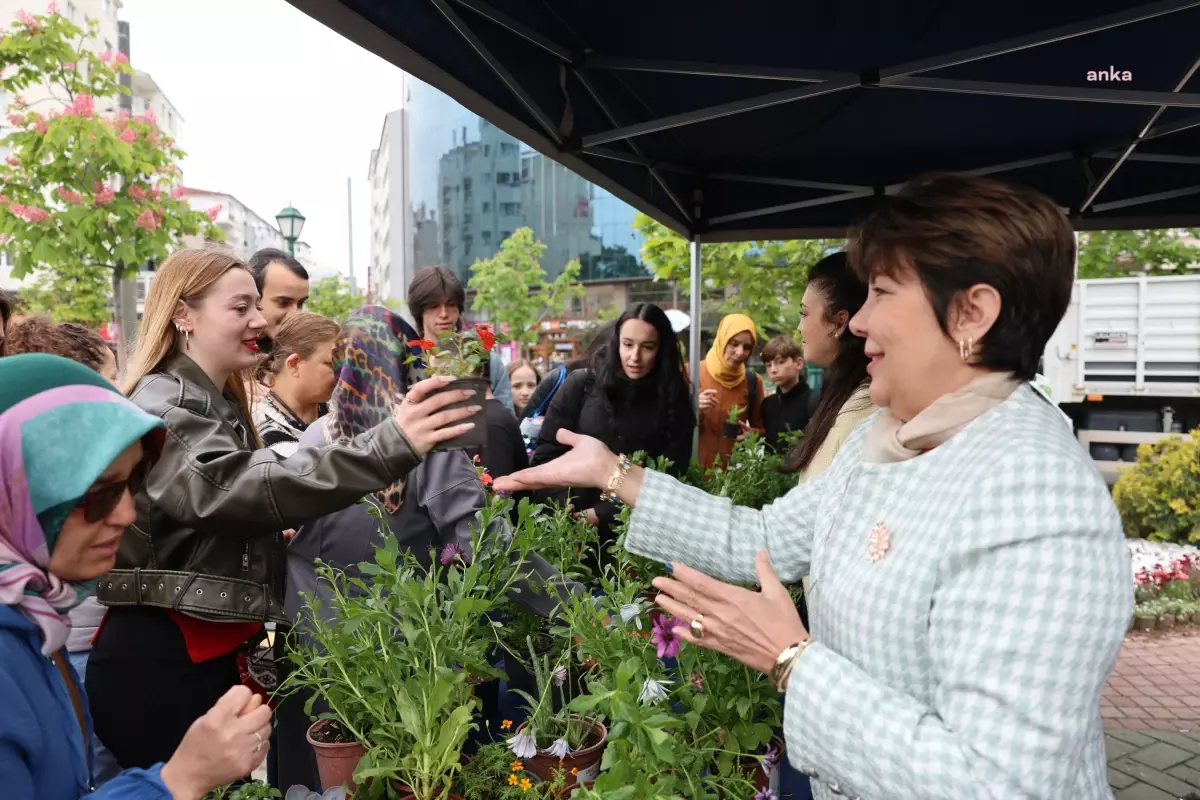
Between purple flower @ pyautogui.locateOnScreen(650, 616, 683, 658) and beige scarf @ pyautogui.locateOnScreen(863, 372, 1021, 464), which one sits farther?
purple flower @ pyautogui.locateOnScreen(650, 616, 683, 658)

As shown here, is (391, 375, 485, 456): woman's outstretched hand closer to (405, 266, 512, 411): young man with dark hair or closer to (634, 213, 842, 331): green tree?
(405, 266, 512, 411): young man with dark hair

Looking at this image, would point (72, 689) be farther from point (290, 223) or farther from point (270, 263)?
point (290, 223)

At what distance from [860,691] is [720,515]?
69 cm

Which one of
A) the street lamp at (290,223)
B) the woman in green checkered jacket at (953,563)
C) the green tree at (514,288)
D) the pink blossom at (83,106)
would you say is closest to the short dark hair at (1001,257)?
the woman in green checkered jacket at (953,563)

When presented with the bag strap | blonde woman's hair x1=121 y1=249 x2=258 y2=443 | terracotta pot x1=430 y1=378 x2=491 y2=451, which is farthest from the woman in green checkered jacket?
blonde woman's hair x1=121 y1=249 x2=258 y2=443

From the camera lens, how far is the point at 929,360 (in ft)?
3.97

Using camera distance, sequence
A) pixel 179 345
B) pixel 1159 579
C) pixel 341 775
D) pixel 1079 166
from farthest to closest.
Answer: pixel 1159 579, pixel 1079 166, pixel 179 345, pixel 341 775

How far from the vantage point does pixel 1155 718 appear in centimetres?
428

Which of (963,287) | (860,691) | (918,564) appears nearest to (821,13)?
(963,287)

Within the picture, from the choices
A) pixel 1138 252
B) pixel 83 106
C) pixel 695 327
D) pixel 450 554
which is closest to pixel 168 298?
pixel 450 554

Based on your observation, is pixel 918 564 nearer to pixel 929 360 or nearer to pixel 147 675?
Answer: pixel 929 360

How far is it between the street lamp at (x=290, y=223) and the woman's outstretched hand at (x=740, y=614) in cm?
1372

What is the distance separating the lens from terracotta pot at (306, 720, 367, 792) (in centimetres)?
146

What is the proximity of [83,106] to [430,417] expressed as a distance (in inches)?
328
